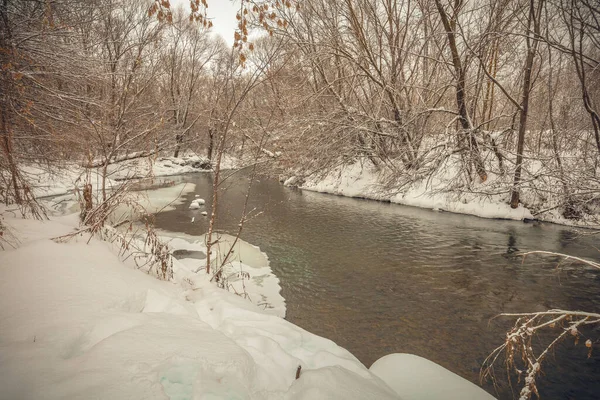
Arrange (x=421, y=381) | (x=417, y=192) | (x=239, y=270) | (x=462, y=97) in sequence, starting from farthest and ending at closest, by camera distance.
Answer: (x=417, y=192) < (x=462, y=97) < (x=239, y=270) < (x=421, y=381)

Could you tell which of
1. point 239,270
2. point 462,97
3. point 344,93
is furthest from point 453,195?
point 239,270

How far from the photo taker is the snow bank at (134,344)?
1.60m

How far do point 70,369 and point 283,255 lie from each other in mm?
5214

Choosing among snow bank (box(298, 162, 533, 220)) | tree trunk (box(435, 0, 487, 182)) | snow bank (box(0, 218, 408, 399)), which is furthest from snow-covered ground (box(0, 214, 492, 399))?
tree trunk (box(435, 0, 487, 182))

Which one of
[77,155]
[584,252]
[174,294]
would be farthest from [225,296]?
[584,252]

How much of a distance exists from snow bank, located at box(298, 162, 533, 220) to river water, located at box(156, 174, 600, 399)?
56 cm

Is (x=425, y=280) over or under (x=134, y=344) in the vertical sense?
under

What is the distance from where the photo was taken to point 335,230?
8.57m

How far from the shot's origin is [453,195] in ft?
34.3

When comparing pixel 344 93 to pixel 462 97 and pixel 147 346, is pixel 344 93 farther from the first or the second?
pixel 147 346

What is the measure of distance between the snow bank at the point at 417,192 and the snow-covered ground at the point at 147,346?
25.6 feet

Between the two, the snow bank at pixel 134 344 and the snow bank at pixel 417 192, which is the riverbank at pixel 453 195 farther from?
the snow bank at pixel 134 344

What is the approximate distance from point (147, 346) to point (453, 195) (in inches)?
433

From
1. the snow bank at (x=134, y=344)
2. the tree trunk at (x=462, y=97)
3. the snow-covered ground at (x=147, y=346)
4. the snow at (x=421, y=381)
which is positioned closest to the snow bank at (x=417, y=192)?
the tree trunk at (x=462, y=97)
